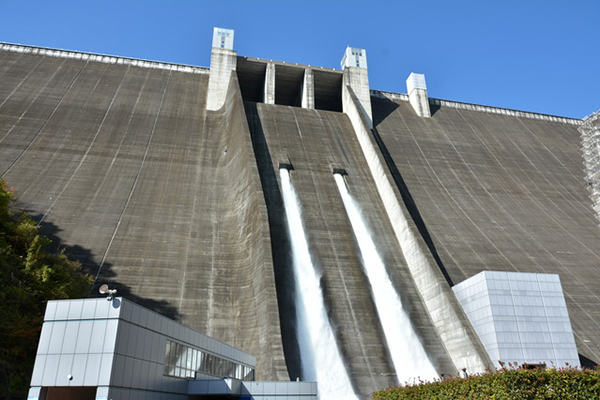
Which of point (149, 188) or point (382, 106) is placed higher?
point (382, 106)

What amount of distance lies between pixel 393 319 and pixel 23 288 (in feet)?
41.9

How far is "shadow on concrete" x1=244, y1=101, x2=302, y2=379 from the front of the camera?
55.2 ft

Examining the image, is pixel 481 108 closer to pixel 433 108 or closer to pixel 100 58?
pixel 433 108

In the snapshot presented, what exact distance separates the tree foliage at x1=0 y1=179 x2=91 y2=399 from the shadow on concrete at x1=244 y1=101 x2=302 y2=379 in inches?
276

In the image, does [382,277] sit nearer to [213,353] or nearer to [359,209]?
[359,209]

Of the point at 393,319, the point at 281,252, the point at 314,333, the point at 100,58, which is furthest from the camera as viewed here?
the point at 100,58

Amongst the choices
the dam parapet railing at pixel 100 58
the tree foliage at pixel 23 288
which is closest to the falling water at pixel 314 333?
the tree foliage at pixel 23 288

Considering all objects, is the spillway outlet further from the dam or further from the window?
the window

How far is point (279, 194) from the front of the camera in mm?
23453

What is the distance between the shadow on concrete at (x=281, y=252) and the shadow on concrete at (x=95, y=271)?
3951 millimetres

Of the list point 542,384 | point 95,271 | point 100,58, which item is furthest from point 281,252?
point 100,58

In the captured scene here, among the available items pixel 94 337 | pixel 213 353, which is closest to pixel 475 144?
pixel 213 353

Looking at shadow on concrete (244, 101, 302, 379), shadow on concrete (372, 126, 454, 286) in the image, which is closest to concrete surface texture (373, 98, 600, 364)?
shadow on concrete (372, 126, 454, 286)

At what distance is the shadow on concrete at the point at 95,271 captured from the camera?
1688cm
